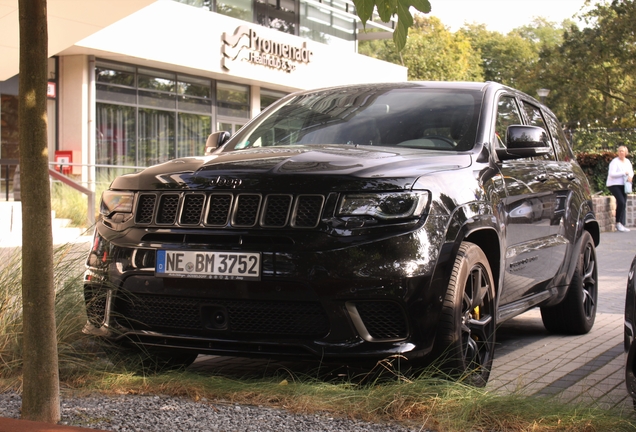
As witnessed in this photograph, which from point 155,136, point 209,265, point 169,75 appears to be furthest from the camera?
point 169,75

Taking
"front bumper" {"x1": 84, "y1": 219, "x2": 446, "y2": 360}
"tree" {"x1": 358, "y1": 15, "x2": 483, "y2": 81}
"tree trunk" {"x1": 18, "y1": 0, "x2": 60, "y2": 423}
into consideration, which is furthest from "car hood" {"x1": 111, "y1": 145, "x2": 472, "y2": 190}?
"tree" {"x1": 358, "y1": 15, "x2": 483, "y2": 81}

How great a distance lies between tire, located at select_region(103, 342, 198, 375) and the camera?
4.79 m

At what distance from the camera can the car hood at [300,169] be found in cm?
432

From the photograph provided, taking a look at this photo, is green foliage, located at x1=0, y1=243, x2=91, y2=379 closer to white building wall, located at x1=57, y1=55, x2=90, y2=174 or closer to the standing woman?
the standing woman

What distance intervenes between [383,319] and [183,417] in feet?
3.43

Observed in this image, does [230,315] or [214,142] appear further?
[214,142]

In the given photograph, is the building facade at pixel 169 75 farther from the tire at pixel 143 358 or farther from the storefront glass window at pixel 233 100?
the tire at pixel 143 358

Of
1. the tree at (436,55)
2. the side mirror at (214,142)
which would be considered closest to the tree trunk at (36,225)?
the side mirror at (214,142)

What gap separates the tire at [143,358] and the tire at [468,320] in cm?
139

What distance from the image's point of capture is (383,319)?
423 centimetres

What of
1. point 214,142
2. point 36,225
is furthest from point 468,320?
point 214,142

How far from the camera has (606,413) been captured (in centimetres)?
377

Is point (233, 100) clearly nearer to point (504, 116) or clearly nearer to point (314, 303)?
point (504, 116)

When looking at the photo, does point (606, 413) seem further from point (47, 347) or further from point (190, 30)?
point (190, 30)
